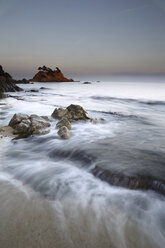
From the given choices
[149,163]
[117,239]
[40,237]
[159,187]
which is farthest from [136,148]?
[40,237]

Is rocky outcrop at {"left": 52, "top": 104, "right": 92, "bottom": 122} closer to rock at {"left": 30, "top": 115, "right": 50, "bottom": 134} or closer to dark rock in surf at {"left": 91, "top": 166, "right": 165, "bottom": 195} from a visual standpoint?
rock at {"left": 30, "top": 115, "right": 50, "bottom": 134}

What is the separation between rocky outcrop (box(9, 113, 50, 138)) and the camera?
20.7ft

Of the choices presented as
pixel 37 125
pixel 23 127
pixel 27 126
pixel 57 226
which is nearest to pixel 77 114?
pixel 37 125

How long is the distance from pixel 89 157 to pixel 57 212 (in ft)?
6.55

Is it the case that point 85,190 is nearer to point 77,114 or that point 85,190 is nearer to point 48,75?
point 77,114

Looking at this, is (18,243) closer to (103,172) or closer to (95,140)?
(103,172)

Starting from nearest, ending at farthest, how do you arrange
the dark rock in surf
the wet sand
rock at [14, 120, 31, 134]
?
the wet sand < the dark rock in surf < rock at [14, 120, 31, 134]

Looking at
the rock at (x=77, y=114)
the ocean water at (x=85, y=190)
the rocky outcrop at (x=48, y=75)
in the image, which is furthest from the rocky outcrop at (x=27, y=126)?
the rocky outcrop at (x=48, y=75)

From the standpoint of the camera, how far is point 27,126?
261 inches

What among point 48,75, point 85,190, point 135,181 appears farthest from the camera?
point 48,75

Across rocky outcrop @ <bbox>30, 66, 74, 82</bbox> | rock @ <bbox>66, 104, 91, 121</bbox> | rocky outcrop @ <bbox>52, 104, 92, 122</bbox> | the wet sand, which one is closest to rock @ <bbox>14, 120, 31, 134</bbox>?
rocky outcrop @ <bbox>52, 104, 92, 122</bbox>

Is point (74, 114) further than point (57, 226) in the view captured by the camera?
Yes

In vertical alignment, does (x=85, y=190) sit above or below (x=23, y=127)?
below

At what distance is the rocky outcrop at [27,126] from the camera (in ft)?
20.7
